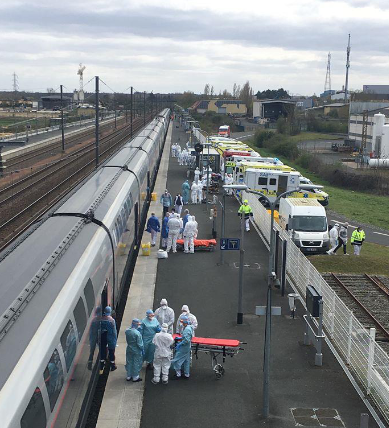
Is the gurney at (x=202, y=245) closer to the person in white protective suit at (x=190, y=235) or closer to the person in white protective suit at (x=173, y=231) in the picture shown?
the person in white protective suit at (x=190, y=235)

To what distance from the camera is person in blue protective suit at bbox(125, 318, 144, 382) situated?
37.8ft

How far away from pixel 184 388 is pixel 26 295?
4816 millimetres

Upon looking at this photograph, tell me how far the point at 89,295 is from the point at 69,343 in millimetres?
1755

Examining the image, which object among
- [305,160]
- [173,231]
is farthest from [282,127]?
[173,231]

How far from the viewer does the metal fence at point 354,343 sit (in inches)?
433

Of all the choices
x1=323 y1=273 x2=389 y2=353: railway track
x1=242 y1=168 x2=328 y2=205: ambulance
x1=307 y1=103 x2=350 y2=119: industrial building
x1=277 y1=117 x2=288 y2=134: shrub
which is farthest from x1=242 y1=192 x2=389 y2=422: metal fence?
x1=307 y1=103 x2=350 y2=119: industrial building

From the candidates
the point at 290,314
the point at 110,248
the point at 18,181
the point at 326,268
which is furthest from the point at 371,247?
the point at 18,181

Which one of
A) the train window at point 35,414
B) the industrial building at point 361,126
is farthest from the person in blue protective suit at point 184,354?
the industrial building at point 361,126

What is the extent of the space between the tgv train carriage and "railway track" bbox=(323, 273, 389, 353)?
277 inches

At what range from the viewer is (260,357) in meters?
13.2

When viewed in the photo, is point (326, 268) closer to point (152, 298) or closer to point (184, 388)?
point (152, 298)

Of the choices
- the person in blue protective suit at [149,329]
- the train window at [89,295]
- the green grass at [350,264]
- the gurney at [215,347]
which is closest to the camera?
the train window at [89,295]

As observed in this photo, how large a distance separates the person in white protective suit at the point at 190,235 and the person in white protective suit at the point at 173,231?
0.31 metres

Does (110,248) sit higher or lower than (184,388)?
higher
